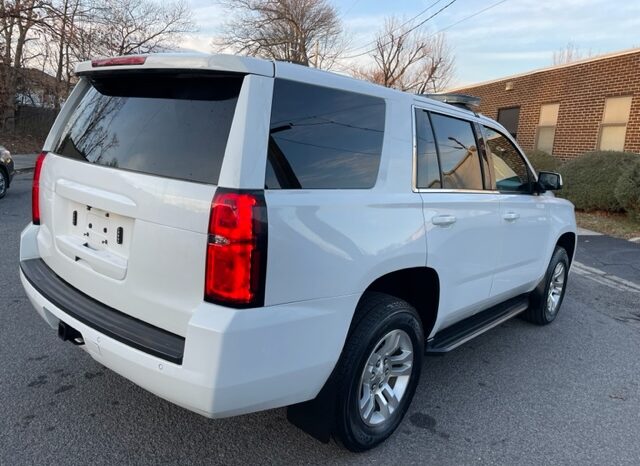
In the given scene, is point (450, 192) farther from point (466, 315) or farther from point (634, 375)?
point (634, 375)

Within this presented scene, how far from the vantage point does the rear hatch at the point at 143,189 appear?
207 centimetres

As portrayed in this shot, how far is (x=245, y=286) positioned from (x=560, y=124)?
1559 cm

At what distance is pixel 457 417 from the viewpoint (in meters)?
3.10

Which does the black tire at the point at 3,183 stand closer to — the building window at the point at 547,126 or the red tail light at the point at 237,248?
the red tail light at the point at 237,248

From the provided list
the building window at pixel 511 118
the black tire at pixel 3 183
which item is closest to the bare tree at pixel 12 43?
the black tire at pixel 3 183

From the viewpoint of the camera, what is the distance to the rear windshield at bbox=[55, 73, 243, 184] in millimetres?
2109

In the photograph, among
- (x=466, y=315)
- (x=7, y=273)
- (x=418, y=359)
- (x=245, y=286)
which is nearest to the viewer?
(x=245, y=286)

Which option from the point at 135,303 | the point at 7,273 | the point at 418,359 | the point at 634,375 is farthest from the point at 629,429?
the point at 7,273

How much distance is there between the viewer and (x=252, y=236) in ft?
6.44

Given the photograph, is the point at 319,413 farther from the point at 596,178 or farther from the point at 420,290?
the point at 596,178

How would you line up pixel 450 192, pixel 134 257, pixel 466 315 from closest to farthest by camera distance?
1. pixel 134 257
2. pixel 450 192
3. pixel 466 315

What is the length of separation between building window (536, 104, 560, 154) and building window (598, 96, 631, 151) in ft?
6.28

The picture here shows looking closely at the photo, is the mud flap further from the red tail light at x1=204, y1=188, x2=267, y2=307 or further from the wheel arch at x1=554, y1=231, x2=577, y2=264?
the wheel arch at x1=554, y1=231, x2=577, y2=264

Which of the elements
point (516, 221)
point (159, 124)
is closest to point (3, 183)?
point (159, 124)
